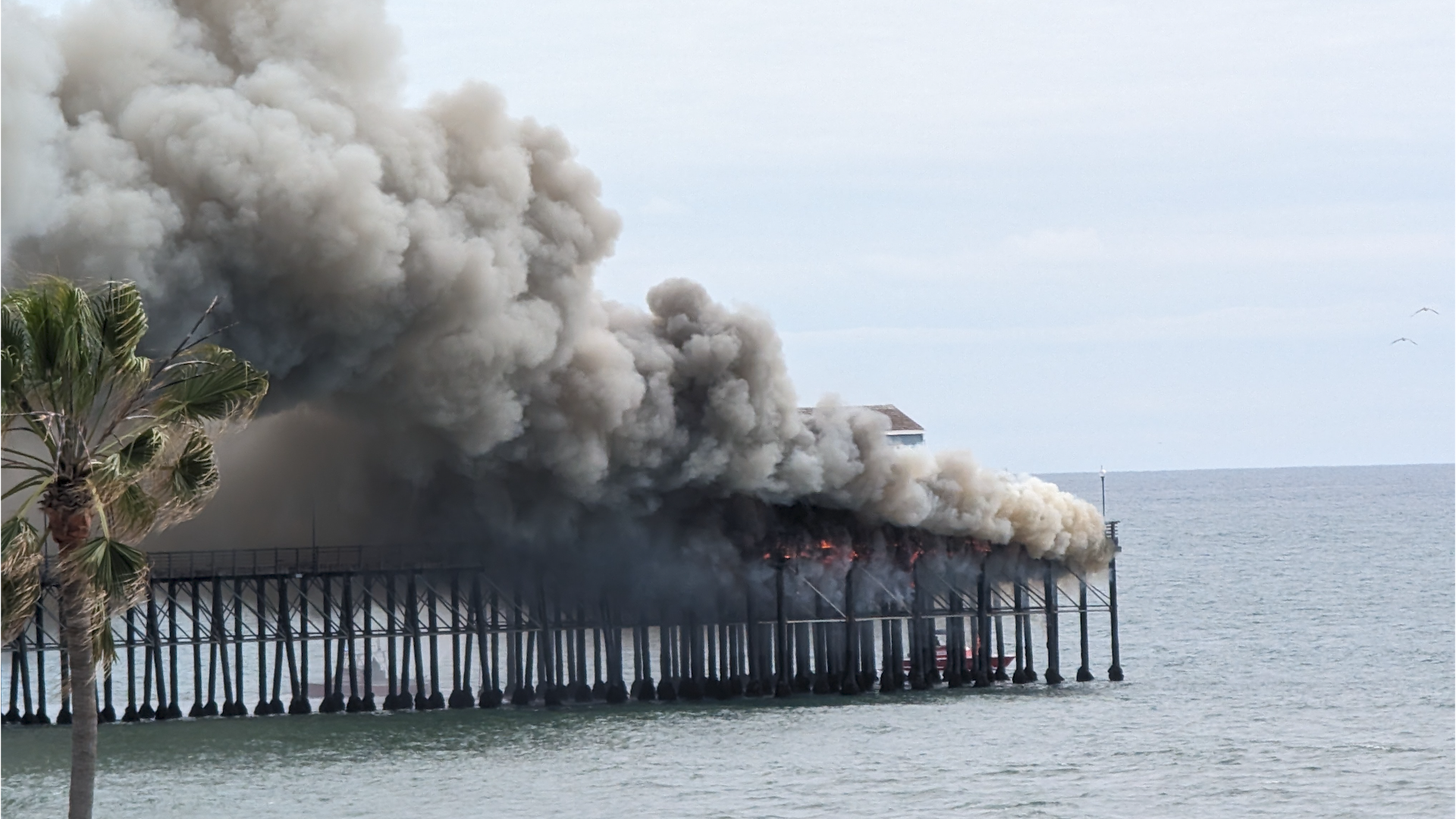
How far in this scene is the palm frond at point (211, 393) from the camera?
20641mm

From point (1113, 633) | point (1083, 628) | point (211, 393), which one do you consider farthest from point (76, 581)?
point (1113, 633)

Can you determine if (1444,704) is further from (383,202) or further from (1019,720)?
(383,202)

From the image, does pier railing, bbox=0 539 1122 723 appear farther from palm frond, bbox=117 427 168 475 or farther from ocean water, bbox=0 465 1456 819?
palm frond, bbox=117 427 168 475

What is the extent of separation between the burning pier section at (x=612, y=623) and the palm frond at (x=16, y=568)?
39514 millimetres

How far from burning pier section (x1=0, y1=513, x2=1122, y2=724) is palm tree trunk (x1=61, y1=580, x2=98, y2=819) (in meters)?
38.1

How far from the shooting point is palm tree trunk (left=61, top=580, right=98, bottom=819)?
19.9m

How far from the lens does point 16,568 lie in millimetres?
19281

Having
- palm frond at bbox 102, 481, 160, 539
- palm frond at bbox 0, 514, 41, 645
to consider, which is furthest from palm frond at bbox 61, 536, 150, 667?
palm frond at bbox 102, 481, 160, 539

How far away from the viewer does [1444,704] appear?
6825 cm

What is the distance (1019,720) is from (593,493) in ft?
52.5

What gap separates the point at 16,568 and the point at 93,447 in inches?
60.6

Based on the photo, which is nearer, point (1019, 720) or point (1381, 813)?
point (1381, 813)

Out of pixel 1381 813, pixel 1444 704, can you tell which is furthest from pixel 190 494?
pixel 1444 704

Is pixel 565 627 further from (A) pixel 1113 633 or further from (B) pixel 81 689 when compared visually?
(B) pixel 81 689
